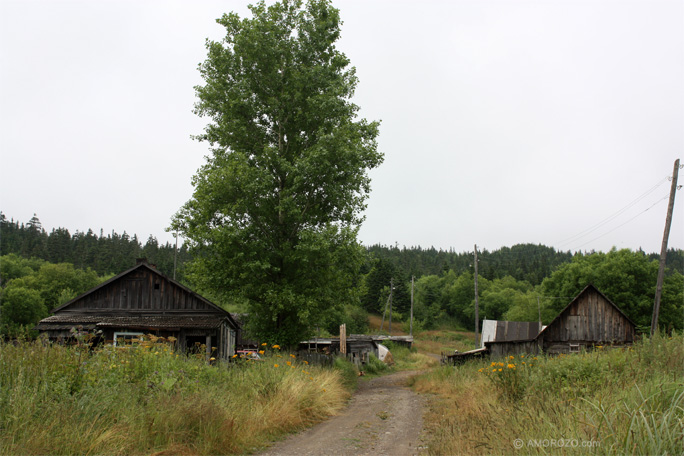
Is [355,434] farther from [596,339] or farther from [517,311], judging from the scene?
[517,311]

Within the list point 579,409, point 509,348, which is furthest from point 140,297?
point 579,409

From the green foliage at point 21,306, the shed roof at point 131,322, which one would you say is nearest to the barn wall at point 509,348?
the shed roof at point 131,322

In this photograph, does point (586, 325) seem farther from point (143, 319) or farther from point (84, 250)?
point (84, 250)

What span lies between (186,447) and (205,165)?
15238 mm

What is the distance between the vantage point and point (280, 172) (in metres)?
19.8

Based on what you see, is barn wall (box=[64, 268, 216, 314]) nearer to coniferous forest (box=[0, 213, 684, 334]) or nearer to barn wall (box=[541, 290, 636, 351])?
coniferous forest (box=[0, 213, 684, 334])

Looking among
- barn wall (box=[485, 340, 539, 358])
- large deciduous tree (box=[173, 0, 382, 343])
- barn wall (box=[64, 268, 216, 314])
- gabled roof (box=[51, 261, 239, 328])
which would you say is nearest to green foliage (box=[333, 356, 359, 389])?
large deciduous tree (box=[173, 0, 382, 343])

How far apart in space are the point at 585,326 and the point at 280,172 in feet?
70.7

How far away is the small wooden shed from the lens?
28266mm

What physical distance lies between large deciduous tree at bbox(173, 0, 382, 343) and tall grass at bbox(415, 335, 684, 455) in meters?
8.55

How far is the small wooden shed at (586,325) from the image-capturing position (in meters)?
28.3

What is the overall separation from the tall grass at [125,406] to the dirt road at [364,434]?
0.52 metres

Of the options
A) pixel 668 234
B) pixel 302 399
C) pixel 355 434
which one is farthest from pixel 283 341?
pixel 668 234

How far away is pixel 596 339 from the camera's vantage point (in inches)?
1111
